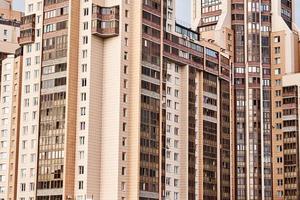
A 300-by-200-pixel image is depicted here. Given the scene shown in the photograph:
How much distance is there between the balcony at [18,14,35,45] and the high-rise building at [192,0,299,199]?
5546cm

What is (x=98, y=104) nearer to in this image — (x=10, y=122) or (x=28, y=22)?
(x=28, y=22)

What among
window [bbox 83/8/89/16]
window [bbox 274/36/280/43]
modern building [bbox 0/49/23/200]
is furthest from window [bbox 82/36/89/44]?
window [bbox 274/36/280/43]

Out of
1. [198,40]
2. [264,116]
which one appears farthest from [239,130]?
[198,40]

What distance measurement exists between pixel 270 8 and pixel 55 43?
70.1m

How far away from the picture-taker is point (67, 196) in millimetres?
123562

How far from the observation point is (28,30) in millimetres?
A: 135000

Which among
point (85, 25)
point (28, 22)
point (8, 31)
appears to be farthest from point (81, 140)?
point (8, 31)

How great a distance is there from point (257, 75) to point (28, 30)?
65.1m

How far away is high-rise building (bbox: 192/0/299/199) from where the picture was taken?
17225 cm

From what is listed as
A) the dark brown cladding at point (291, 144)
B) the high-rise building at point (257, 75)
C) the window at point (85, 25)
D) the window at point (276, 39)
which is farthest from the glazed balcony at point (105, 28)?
the window at point (276, 39)

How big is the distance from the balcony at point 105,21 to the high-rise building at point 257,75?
5124 cm

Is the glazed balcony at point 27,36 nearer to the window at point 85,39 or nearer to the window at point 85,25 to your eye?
the window at point 85,25

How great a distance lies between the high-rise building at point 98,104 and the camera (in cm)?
12588

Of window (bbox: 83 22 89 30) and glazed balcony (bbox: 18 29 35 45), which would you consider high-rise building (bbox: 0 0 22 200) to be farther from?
window (bbox: 83 22 89 30)
